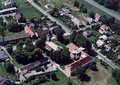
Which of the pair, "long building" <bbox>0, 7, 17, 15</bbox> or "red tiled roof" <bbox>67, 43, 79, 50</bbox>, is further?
"long building" <bbox>0, 7, 17, 15</bbox>

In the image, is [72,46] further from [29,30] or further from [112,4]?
[112,4]

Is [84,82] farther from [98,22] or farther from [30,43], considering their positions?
[98,22]

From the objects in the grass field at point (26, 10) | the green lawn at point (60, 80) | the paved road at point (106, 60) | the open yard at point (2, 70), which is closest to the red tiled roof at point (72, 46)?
the paved road at point (106, 60)

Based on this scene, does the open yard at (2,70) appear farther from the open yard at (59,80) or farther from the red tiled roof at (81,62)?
the red tiled roof at (81,62)

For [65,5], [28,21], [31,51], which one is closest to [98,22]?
[65,5]

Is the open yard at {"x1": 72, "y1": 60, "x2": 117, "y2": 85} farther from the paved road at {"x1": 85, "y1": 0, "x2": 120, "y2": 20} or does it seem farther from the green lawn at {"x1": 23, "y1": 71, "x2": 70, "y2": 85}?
the paved road at {"x1": 85, "y1": 0, "x2": 120, "y2": 20}

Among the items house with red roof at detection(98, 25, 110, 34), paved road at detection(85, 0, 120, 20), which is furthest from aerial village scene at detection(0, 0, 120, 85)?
house with red roof at detection(98, 25, 110, 34)

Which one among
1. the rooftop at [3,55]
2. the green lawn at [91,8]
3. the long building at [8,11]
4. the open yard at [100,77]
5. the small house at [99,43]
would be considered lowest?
the open yard at [100,77]

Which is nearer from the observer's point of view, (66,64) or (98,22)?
(66,64)
